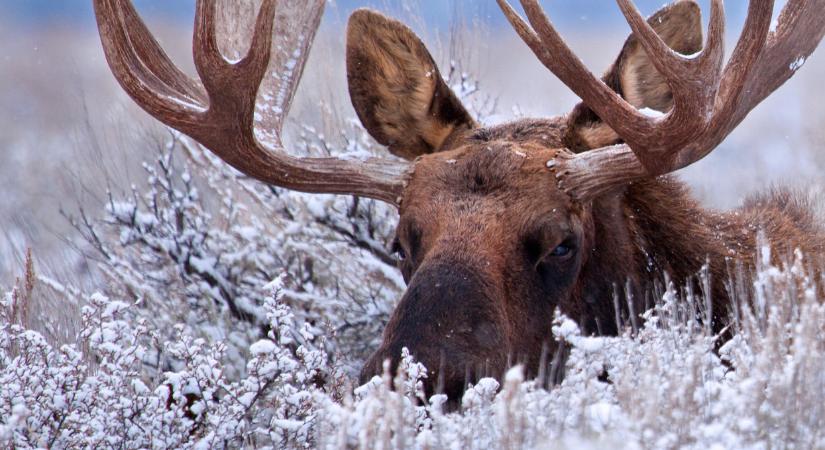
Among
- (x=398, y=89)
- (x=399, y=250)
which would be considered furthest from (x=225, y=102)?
(x=398, y=89)

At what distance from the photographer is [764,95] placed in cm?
481

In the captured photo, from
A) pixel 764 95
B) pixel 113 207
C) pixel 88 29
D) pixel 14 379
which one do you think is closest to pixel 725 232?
pixel 764 95

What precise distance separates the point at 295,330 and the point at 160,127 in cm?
230

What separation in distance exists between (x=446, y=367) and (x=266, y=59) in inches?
58.0

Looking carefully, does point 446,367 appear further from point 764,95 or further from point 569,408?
point 764,95

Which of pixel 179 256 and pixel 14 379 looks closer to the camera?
pixel 14 379

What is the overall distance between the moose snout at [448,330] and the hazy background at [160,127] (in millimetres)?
3667

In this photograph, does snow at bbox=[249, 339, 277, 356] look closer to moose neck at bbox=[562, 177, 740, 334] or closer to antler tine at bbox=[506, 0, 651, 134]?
moose neck at bbox=[562, 177, 740, 334]

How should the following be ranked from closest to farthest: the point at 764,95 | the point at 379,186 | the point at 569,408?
the point at 569,408, the point at 764,95, the point at 379,186

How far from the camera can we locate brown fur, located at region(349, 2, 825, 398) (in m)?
4.25

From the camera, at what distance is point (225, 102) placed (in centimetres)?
495

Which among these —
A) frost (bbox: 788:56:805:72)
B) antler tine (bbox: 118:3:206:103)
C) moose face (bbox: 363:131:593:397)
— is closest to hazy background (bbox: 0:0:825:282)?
antler tine (bbox: 118:3:206:103)

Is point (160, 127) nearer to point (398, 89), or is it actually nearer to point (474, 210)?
point (398, 89)

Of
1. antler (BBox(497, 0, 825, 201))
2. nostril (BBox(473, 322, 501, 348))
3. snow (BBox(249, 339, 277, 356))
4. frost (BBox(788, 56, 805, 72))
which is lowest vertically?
snow (BBox(249, 339, 277, 356))
